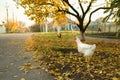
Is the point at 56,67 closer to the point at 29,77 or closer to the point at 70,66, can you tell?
the point at 70,66

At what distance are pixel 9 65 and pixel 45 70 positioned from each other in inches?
69.9

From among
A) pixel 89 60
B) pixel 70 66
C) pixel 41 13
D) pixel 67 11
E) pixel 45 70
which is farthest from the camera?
pixel 67 11

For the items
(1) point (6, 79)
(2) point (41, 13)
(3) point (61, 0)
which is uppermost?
(3) point (61, 0)

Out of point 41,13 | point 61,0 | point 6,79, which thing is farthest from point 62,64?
point 61,0

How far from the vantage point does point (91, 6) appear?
2073 cm

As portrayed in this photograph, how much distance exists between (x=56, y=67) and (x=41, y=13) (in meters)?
11.5

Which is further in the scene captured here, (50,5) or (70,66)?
(50,5)

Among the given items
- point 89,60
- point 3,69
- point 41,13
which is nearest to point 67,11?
point 41,13

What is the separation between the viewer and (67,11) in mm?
20484

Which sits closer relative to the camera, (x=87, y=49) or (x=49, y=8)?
(x=87, y=49)

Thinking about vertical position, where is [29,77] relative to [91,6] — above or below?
below

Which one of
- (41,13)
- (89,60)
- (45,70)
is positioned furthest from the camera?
(41,13)

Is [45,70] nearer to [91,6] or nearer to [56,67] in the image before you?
[56,67]

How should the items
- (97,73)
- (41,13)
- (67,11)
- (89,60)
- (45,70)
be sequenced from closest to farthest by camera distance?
(97,73) < (45,70) < (89,60) < (41,13) < (67,11)
